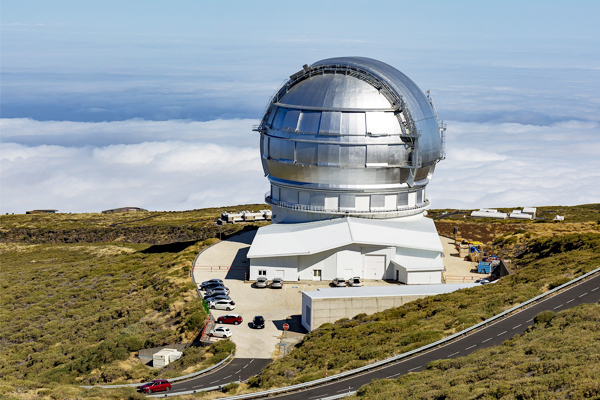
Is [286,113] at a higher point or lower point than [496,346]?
higher

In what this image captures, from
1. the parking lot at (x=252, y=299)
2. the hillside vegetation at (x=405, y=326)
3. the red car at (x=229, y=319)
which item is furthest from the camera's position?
the red car at (x=229, y=319)

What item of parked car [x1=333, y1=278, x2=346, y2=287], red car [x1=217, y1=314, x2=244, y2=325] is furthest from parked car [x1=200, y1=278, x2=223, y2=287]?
parked car [x1=333, y1=278, x2=346, y2=287]

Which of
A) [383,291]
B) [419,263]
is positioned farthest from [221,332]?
[419,263]

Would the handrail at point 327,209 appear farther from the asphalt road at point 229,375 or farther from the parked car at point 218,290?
the asphalt road at point 229,375

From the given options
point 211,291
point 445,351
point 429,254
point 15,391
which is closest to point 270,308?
point 211,291

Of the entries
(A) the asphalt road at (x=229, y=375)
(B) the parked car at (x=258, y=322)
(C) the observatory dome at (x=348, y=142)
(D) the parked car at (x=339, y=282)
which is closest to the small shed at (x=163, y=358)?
(A) the asphalt road at (x=229, y=375)

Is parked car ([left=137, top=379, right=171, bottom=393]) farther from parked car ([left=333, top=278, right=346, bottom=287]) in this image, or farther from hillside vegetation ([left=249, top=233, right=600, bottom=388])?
parked car ([left=333, top=278, right=346, bottom=287])

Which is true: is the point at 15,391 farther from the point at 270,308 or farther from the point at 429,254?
the point at 429,254
